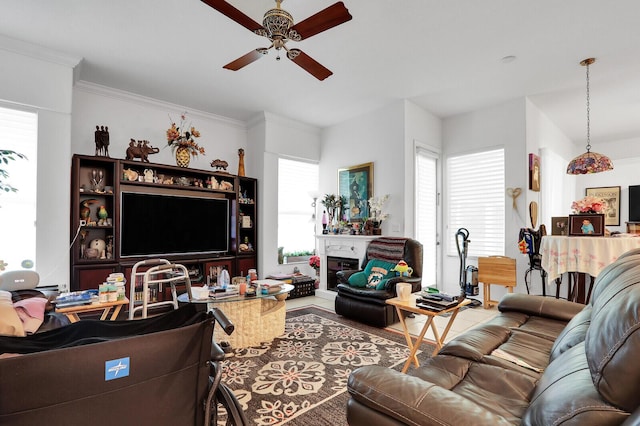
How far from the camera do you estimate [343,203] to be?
5535 millimetres

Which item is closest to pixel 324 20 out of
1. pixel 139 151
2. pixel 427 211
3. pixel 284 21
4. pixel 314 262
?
pixel 284 21

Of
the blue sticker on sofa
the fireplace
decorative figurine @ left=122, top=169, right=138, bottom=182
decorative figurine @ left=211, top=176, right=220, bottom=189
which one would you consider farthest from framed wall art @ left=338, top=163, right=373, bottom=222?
the blue sticker on sofa

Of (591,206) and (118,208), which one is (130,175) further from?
(591,206)

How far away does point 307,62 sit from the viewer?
2717 millimetres

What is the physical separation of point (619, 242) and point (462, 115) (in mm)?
2786

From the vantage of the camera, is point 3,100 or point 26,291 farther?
point 3,100

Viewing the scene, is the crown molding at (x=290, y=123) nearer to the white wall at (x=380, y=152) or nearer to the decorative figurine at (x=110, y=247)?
the white wall at (x=380, y=152)

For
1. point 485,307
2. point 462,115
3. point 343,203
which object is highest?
point 462,115

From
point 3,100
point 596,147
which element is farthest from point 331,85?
point 596,147

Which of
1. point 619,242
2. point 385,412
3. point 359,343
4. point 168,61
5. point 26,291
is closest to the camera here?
point 385,412

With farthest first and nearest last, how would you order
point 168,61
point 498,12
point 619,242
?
point 168,61, point 619,242, point 498,12

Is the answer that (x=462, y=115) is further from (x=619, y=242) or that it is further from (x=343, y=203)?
(x=619, y=242)

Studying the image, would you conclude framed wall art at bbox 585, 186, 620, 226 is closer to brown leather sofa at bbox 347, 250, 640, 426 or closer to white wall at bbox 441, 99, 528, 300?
white wall at bbox 441, 99, 528, 300

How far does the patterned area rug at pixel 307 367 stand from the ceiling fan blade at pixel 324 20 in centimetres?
258
